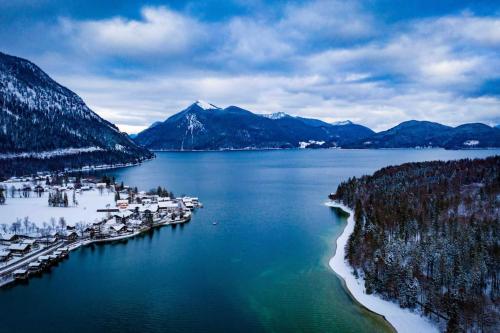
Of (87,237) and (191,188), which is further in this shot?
(191,188)

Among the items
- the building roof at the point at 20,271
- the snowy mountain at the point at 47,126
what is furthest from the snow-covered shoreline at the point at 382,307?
the snowy mountain at the point at 47,126

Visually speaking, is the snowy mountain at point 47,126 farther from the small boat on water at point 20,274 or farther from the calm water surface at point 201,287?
the small boat on water at point 20,274

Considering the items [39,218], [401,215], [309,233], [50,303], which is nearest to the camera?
[50,303]

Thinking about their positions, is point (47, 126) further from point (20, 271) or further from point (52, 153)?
point (20, 271)

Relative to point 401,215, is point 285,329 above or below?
below

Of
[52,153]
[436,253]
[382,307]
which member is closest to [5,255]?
[382,307]

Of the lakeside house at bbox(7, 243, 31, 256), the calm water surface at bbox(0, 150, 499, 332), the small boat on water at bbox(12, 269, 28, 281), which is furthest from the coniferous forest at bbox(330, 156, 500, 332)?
the lakeside house at bbox(7, 243, 31, 256)

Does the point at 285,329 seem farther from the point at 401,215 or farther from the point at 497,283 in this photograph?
the point at 401,215

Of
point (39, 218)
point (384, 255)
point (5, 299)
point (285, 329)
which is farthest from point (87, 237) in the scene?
point (384, 255)
